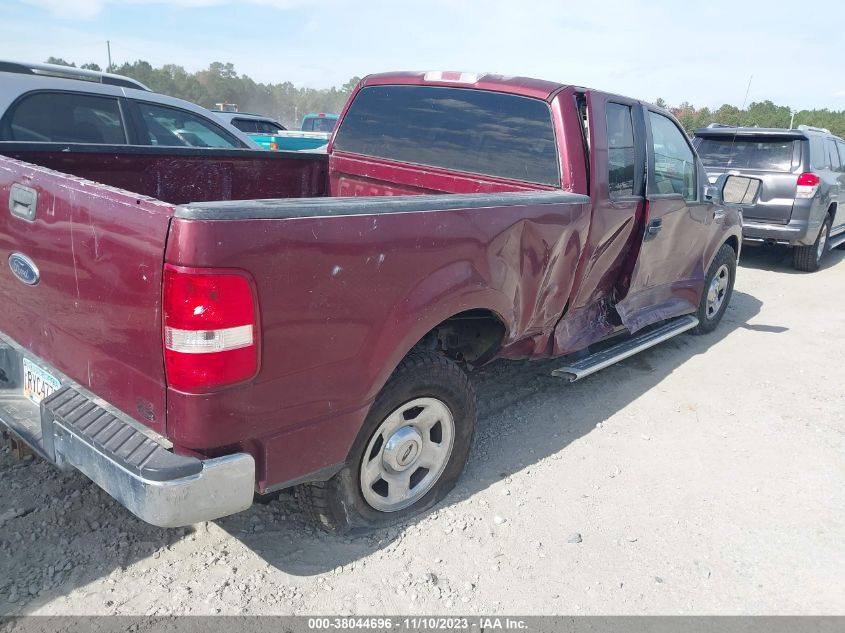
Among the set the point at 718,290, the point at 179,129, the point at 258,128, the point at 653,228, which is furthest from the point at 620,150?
the point at 258,128

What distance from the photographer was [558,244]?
10.6 ft

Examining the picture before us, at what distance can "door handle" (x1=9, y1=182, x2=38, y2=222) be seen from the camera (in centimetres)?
227

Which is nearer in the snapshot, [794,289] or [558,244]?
[558,244]

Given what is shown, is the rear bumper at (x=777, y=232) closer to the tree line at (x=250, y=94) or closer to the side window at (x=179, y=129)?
the side window at (x=179, y=129)

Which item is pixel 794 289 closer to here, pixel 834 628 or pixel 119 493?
pixel 834 628

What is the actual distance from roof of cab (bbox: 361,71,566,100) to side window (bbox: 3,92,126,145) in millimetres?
2336

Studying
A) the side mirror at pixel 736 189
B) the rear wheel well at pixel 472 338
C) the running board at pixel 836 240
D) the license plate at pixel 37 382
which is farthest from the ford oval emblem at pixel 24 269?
the running board at pixel 836 240

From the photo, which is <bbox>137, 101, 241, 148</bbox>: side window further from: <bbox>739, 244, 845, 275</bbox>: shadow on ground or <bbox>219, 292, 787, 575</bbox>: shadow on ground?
<bbox>739, 244, 845, 275</bbox>: shadow on ground

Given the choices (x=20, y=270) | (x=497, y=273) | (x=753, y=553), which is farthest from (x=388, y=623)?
(x=20, y=270)

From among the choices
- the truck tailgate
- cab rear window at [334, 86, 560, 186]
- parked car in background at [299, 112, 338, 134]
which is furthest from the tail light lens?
parked car in background at [299, 112, 338, 134]

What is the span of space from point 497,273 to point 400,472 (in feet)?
3.24

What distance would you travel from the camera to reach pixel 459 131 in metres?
3.73

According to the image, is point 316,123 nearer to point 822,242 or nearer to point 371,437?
point 822,242

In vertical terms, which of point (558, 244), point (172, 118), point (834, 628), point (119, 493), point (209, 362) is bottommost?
point (834, 628)
